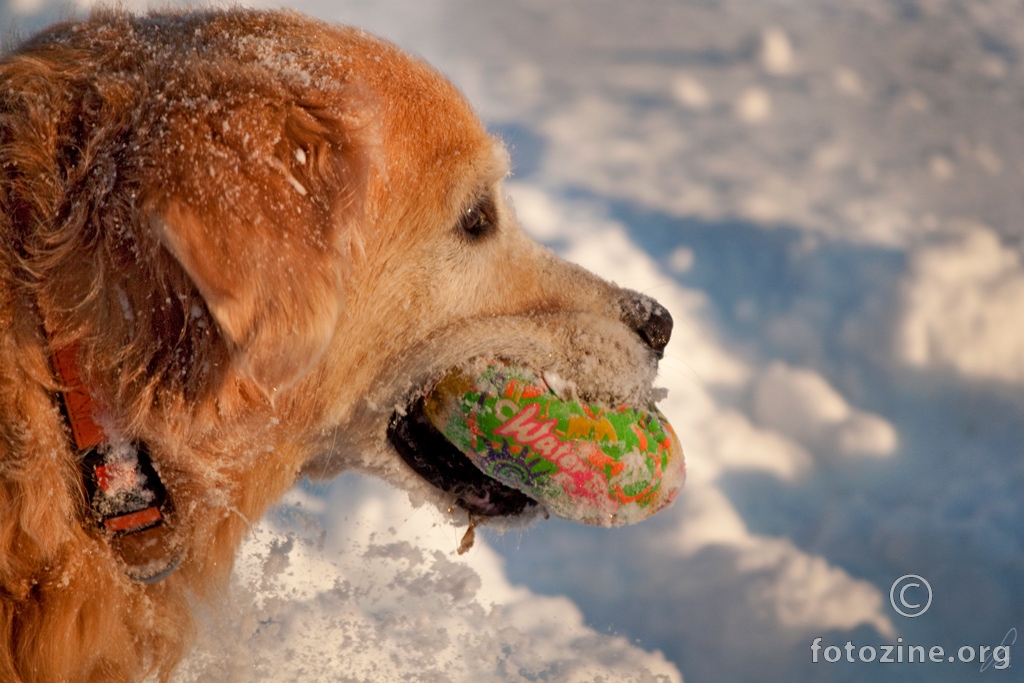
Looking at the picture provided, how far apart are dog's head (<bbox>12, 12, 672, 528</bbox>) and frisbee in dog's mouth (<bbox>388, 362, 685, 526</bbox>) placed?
0.08 metres

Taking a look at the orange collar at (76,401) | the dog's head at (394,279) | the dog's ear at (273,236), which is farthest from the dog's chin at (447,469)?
the orange collar at (76,401)

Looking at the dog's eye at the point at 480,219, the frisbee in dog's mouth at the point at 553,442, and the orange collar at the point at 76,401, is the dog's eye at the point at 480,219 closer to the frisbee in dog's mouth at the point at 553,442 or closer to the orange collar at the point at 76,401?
the frisbee in dog's mouth at the point at 553,442

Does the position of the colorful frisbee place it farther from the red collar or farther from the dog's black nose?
the red collar

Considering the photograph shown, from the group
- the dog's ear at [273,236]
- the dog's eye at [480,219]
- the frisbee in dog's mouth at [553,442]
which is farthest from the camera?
the dog's eye at [480,219]

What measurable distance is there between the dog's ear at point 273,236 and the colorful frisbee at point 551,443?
2.10 feet

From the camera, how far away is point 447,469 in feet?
8.77

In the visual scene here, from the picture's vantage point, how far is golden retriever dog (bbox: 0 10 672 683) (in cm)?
183

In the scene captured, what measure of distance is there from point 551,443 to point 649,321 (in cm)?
71

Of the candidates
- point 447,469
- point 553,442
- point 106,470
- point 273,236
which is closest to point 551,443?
point 553,442

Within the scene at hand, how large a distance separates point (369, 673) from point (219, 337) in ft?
9.51

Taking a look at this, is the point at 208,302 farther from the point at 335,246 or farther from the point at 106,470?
the point at 106,470

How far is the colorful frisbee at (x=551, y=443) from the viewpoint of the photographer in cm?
238

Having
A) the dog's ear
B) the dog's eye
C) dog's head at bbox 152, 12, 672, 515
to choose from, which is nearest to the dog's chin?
dog's head at bbox 152, 12, 672, 515

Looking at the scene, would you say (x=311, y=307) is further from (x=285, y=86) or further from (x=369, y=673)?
(x=369, y=673)
